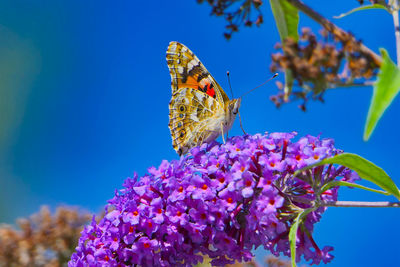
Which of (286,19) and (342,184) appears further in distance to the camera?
(342,184)

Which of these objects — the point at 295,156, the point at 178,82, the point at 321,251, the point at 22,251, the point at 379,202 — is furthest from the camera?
the point at 22,251

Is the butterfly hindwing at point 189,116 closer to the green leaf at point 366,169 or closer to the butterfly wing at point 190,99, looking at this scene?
the butterfly wing at point 190,99

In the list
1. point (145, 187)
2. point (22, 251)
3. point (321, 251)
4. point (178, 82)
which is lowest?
point (321, 251)

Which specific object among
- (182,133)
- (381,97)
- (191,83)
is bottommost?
(381,97)

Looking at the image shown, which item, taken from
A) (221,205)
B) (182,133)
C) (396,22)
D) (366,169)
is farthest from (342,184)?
(182,133)

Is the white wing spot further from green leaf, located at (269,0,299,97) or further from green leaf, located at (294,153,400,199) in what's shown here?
green leaf, located at (294,153,400,199)

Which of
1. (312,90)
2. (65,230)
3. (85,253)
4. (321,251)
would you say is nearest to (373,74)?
(312,90)

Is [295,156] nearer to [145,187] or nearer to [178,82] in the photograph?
[145,187]

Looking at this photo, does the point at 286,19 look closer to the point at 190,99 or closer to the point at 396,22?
the point at 396,22
